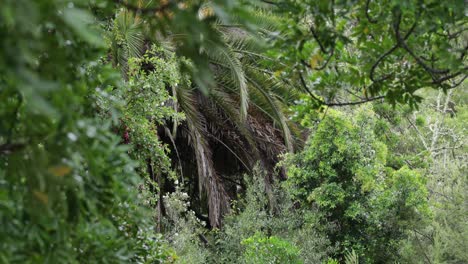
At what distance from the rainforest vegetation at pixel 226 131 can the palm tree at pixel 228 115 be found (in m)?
0.04

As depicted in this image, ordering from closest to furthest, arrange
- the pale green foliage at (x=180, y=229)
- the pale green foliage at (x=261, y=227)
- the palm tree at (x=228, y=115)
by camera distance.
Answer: the palm tree at (x=228, y=115)
the pale green foliage at (x=180, y=229)
the pale green foliage at (x=261, y=227)

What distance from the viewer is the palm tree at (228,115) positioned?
926 cm

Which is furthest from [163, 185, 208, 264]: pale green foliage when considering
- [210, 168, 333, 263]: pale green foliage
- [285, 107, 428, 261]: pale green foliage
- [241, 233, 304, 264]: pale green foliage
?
[285, 107, 428, 261]: pale green foliage

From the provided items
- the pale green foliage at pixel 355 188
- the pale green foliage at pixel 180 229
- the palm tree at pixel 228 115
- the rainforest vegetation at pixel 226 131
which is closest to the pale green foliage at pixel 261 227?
the rainforest vegetation at pixel 226 131

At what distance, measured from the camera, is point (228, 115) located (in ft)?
36.2

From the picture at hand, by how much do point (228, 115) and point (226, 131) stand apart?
0.44 meters

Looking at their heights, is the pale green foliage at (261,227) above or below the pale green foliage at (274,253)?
above

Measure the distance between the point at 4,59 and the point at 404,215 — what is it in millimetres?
11261

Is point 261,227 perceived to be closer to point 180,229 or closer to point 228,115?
point 180,229

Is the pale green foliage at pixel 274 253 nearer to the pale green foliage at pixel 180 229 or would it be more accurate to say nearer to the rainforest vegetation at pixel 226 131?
the rainforest vegetation at pixel 226 131

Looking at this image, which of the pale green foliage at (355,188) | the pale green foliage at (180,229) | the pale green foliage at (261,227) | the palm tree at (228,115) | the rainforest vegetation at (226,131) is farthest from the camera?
the pale green foliage at (355,188)

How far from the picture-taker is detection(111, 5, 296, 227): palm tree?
926 cm

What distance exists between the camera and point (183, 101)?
9.98 metres

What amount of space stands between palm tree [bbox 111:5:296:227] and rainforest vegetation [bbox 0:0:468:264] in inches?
1.6
